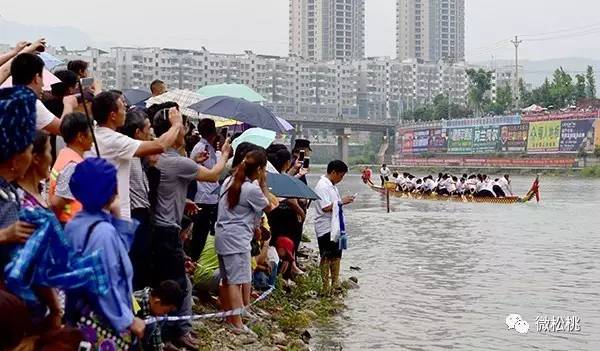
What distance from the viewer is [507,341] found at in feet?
28.9

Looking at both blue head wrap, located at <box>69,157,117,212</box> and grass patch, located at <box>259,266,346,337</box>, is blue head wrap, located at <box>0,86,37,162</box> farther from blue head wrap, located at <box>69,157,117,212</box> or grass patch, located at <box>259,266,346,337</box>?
grass patch, located at <box>259,266,346,337</box>

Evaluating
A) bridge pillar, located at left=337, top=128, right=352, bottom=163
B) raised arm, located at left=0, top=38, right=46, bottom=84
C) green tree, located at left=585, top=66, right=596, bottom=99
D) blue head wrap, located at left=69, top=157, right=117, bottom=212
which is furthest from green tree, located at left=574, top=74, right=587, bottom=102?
blue head wrap, located at left=69, top=157, right=117, bottom=212

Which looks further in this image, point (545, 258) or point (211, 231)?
point (545, 258)

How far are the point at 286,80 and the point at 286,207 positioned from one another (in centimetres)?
13947

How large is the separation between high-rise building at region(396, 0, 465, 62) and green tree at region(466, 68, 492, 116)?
90.0m

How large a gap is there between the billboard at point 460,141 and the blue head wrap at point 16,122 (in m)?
81.0

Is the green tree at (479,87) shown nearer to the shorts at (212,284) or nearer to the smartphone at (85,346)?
the shorts at (212,284)

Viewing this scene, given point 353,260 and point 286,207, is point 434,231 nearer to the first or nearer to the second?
point 353,260

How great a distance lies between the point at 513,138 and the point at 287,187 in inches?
2787

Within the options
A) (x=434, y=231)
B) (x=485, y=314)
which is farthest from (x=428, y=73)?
(x=485, y=314)

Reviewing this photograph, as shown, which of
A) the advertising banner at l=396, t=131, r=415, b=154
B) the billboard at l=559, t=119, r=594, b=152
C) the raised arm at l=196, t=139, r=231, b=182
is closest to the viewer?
the raised arm at l=196, t=139, r=231, b=182

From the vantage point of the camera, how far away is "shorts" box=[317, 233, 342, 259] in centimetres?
977

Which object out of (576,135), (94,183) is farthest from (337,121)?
(94,183)

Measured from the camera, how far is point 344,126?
94.8m
